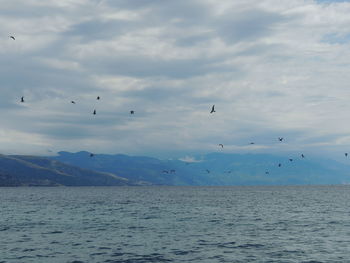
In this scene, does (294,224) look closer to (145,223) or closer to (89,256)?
(145,223)

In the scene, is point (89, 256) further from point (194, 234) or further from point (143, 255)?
point (194, 234)

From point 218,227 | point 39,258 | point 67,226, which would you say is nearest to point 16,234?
point 67,226

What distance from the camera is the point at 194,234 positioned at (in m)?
68.6

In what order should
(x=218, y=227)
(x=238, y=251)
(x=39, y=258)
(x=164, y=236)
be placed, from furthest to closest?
1. (x=218, y=227)
2. (x=164, y=236)
3. (x=238, y=251)
4. (x=39, y=258)

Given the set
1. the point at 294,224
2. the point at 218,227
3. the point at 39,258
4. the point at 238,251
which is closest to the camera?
the point at 39,258

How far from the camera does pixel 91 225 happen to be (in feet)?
271

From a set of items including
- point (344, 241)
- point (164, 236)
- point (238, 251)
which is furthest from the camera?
point (164, 236)

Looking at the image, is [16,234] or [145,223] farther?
[145,223]

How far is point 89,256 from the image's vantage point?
51.2m

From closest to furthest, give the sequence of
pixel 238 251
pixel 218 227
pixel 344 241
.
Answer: pixel 238 251, pixel 344 241, pixel 218 227

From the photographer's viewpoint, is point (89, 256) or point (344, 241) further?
point (344, 241)

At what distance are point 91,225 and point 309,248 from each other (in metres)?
44.9

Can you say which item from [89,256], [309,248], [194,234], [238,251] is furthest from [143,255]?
[309,248]

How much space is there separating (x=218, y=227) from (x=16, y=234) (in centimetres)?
3691
